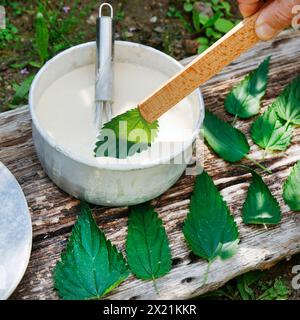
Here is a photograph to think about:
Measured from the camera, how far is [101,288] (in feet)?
4.37

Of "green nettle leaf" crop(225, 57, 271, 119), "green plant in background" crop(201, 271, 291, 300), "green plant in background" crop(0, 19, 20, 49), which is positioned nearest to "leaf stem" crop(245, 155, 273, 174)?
"green nettle leaf" crop(225, 57, 271, 119)

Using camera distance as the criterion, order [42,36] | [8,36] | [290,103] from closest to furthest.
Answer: [290,103] → [42,36] → [8,36]

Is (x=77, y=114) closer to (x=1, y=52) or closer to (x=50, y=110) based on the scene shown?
(x=50, y=110)

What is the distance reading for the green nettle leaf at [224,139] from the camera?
156 cm

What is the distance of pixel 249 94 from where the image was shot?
1.66m

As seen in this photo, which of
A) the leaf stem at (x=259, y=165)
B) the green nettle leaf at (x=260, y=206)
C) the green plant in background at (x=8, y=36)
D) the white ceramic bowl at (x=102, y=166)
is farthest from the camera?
the green plant in background at (x=8, y=36)

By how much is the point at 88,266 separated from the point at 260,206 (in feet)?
1.27

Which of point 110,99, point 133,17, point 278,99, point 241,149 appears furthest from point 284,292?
point 133,17

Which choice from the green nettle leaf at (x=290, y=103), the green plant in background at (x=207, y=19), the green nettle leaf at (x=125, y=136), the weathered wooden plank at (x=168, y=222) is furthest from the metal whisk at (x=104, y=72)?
the green plant in background at (x=207, y=19)

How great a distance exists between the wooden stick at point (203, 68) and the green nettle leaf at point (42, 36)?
0.54 metres

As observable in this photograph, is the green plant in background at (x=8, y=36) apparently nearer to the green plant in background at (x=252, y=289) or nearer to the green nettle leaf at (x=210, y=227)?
the green nettle leaf at (x=210, y=227)

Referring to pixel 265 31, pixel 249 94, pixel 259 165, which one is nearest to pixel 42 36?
pixel 249 94

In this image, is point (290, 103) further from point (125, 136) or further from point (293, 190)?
point (125, 136)

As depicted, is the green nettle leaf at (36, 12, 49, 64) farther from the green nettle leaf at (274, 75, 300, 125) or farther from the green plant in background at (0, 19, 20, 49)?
the green nettle leaf at (274, 75, 300, 125)
